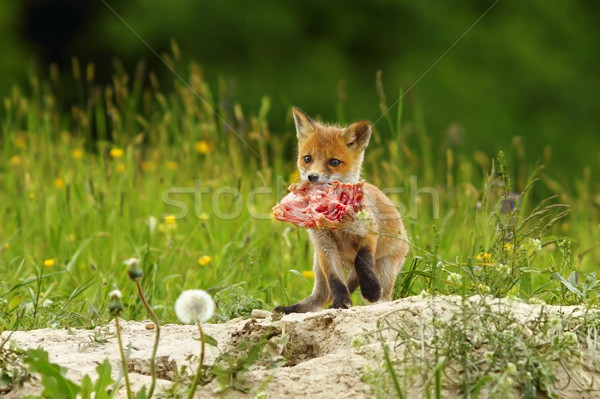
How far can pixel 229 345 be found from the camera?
3.55m

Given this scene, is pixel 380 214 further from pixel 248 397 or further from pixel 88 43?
pixel 88 43

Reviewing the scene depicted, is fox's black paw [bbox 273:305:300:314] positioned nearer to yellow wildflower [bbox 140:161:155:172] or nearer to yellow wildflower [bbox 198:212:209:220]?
yellow wildflower [bbox 198:212:209:220]

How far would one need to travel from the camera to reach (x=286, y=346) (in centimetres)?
354

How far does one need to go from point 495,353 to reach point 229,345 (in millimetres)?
1223

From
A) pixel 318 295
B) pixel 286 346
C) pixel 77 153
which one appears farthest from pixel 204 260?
pixel 77 153

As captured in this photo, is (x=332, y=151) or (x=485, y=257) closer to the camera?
(x=485, y=257)

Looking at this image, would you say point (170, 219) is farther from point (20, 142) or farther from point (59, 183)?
point (20, 142)

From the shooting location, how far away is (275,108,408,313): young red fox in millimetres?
4266

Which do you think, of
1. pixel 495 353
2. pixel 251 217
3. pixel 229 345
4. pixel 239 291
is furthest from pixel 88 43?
pixel 495 353

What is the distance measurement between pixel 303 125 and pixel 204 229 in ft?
3.89

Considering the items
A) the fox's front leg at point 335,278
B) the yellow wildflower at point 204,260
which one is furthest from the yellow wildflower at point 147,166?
the fox's front leg at point 335,278

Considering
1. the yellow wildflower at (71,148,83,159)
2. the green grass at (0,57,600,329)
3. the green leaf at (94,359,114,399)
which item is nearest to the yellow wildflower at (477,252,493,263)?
the green grass at (0,57,600,329)

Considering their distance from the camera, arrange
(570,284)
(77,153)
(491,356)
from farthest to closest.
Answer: (77,153)
(570,284)
(491,356)

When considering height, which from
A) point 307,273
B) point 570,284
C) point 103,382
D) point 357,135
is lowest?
point 103,382
